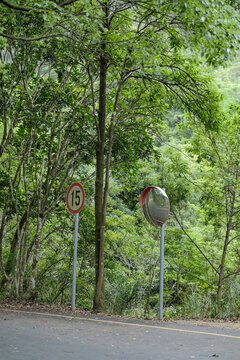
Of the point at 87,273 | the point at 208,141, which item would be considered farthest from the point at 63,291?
the point at 208,141

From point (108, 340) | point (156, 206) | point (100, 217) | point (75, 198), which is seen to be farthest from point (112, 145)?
point (108, 340)

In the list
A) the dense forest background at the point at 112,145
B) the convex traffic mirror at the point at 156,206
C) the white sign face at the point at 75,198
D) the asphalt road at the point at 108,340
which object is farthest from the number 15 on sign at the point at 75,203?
the asphalt road at the point at 108,340

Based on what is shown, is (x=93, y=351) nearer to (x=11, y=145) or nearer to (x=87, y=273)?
(x=11, y=145)

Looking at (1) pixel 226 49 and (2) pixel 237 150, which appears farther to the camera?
(2) pixel 237 150

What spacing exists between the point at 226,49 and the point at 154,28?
3.49 meters

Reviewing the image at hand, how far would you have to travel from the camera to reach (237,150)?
16.3m

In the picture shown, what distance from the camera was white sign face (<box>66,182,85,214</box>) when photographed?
11.8 meters

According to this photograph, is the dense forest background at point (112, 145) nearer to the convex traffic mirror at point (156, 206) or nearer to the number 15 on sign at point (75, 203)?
the number 15 on sign at point (75, 203)

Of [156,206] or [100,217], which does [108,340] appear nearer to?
[156,206]

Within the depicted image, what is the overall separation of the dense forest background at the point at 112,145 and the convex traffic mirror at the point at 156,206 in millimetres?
1741

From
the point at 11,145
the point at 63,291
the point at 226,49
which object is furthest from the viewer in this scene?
the point at 63,291

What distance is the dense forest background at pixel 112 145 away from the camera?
39.7 feet

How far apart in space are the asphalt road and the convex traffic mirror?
2271mm

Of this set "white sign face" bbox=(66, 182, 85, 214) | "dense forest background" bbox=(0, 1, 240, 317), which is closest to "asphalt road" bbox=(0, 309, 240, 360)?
"white sign face" bbox=(66, 182, 85, 214)
